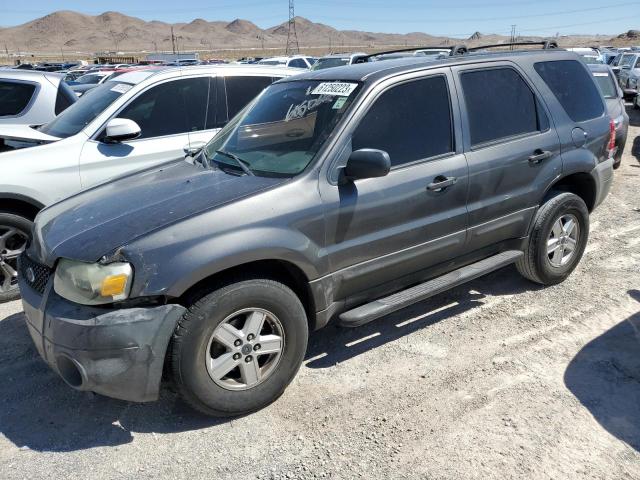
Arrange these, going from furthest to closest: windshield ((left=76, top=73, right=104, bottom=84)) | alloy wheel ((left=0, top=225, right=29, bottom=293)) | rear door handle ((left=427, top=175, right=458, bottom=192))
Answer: windshield ((left=76, top=73, right=104, bottom=84)) < alloy wheel ((left=0, top=225, right=29, bottom=293)) < rear door handle ((left=427, top=175, right=458, bottom=192))

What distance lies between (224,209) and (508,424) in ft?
6.32

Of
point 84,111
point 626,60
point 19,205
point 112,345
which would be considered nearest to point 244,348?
point 112,345

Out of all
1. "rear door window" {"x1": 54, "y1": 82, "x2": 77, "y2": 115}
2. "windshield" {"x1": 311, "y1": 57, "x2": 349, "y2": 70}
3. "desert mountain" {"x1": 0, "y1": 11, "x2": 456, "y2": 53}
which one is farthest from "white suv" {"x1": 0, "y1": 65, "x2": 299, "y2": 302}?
"desert mountain" {"x1": 0, "y1": 11, "x2": 456, "y2": 53}

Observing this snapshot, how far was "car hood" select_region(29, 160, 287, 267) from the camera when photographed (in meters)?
3.11

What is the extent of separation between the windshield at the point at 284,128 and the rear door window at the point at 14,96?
351 centimetres

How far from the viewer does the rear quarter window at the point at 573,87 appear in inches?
188

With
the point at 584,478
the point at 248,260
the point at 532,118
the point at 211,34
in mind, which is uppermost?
the point at 211,34

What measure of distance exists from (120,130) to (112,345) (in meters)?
2.77

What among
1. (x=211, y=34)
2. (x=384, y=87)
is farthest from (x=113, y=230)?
(x=211, y=34)

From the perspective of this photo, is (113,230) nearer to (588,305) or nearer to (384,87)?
(384,87)

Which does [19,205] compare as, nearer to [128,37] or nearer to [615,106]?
[615,106]

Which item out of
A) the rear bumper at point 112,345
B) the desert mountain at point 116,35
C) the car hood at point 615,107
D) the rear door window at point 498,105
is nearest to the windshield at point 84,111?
the rear bumper at point 112,345

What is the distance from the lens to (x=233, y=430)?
10.8 ft

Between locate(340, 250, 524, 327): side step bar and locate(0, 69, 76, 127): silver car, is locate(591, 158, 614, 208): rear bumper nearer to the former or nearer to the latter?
locate(340, 250, 524, 327): side step bar
